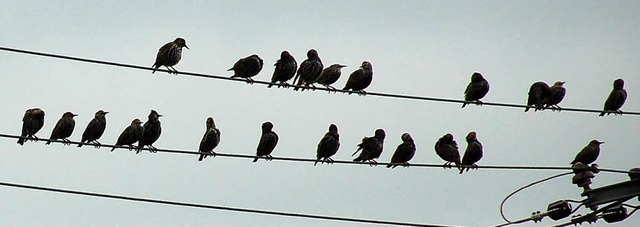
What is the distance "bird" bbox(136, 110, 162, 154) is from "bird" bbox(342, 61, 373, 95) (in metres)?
2.62

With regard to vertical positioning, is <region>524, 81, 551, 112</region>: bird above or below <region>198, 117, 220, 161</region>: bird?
above

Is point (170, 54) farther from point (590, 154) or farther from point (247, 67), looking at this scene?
point (590, 154)

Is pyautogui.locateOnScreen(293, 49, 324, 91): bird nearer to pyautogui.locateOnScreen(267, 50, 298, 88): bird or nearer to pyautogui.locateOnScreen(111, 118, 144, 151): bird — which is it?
pyautogui.locateOnScreen(267, 50, 298, 88): bird

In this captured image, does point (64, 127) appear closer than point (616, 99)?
Yes

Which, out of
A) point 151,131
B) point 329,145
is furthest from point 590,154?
point 151,131

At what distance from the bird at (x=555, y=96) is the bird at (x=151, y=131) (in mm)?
5376

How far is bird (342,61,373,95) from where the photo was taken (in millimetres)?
28141

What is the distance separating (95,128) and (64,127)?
0.47 metres

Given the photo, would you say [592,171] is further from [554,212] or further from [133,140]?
[133,140]

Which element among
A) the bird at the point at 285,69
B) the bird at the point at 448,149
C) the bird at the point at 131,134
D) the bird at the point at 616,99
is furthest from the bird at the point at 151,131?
the bird at the point at 616,99

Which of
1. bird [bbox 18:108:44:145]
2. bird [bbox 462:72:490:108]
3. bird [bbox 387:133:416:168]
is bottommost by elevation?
bird [bbox 18:108:44:145]

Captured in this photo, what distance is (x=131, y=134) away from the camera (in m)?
27.1

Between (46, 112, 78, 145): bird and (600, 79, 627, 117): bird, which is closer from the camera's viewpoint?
(46, 112, 78, 145): bird

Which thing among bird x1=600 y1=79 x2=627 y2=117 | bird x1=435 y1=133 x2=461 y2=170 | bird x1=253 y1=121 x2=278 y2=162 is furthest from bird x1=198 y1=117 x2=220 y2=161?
bird x1=600 y1=79 x2=627 y2=117
